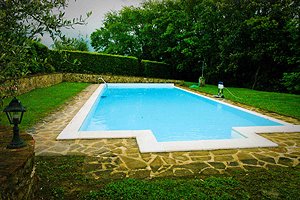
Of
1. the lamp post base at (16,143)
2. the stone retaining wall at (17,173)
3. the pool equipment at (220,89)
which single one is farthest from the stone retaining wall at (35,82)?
the pool equipment at (220,89)

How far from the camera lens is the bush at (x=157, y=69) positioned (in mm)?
24109

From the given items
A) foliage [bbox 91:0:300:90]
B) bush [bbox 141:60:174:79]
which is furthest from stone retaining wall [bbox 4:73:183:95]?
foliage [bbox 91:0:300:90]

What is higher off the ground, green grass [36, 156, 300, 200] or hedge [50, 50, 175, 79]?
hedge [50, 50, 175, 79]

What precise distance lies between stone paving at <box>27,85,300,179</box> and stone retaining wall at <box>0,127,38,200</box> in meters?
1.01

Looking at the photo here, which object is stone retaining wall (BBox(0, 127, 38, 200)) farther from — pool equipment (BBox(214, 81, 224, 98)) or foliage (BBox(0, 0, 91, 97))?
pool equipment (BBox(214, 81, 224, 98))

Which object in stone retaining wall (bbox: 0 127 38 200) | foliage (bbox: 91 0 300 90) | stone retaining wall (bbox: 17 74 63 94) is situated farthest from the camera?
foliage (bbox: 91 0 300 90)

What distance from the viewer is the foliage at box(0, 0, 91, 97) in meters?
2.00

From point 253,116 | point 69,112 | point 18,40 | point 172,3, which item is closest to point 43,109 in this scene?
point 69,112

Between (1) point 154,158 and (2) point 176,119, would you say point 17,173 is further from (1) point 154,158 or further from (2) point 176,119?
(2) point 176,119

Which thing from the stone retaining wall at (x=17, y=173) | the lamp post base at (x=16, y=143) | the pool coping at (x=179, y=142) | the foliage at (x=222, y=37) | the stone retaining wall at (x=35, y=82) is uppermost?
the foliage at (x=222, y=37)

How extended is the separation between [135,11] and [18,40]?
28011 millimetres

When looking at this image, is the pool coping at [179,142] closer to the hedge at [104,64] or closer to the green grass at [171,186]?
the green grass at [171,186]

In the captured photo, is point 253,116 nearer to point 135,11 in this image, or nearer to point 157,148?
point 157,148

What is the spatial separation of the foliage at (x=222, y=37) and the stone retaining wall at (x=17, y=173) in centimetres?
1662
